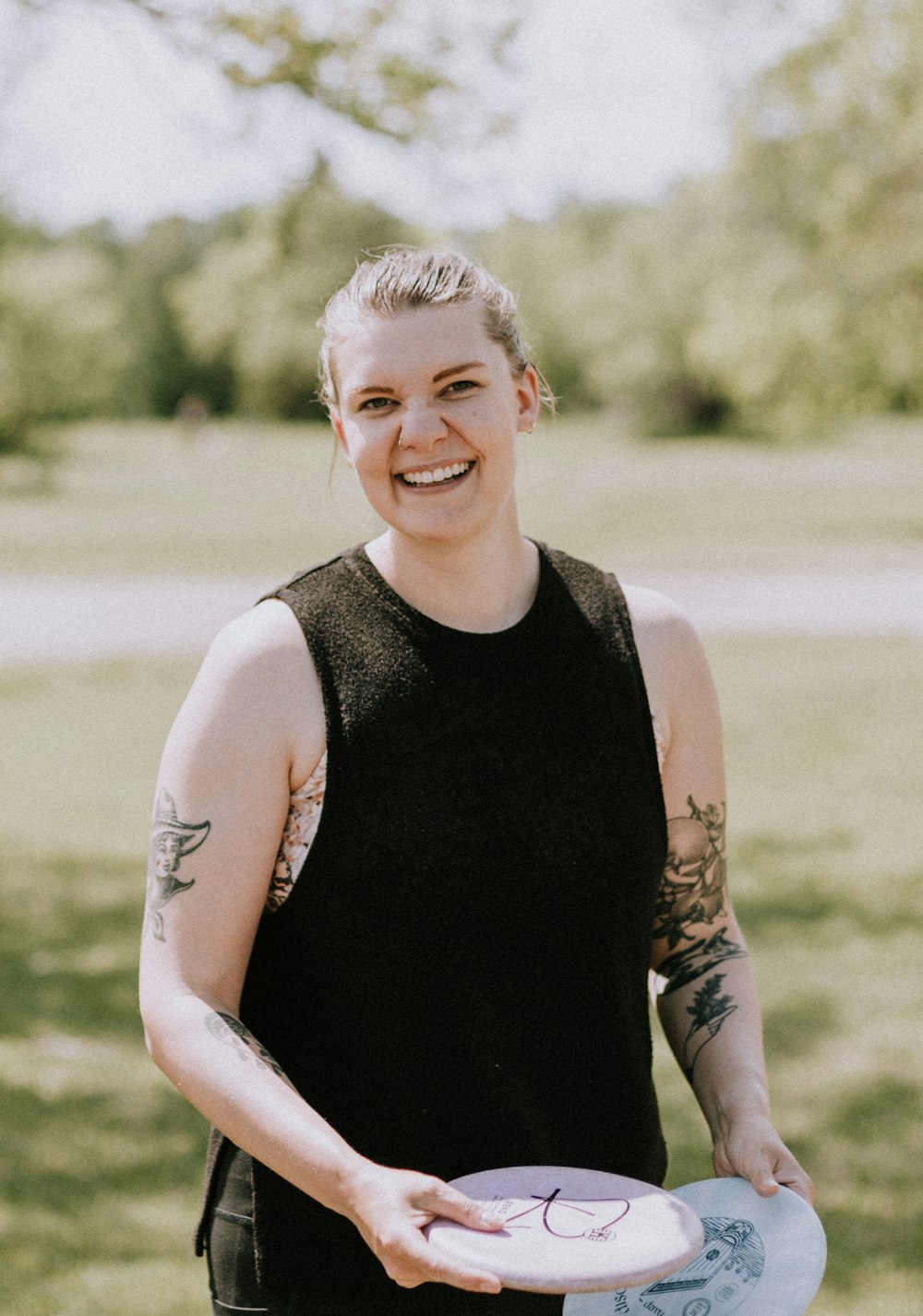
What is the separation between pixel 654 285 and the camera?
216 feet

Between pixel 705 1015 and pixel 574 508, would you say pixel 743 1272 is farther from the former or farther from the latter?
pixel 574 508

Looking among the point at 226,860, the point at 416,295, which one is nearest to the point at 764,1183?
the point at 226,860

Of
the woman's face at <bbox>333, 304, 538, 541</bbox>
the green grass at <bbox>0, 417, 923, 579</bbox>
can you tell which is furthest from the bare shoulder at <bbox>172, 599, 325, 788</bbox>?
the green grass at <bbox>0, 417, 923, 579</bbox>

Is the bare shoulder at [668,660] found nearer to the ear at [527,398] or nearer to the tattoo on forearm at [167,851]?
the ear at [527,398]

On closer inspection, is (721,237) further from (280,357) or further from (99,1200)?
(99,1200)

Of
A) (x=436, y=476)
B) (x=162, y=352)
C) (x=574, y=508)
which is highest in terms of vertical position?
(x=162, y=352)

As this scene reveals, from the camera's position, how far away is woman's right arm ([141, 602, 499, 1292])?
5.68ft

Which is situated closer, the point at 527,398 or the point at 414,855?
the point at 414,855

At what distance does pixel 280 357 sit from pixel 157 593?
59.6 metres

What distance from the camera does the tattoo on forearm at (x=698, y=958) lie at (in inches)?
86.0

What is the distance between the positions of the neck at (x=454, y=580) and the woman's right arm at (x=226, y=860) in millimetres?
194

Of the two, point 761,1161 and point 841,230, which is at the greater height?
point 841,230

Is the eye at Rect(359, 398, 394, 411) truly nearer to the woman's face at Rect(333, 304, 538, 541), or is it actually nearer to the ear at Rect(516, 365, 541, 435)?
the woman's face at Rect(333, 304, 538, 541)

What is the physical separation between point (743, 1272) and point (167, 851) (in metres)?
0.84
